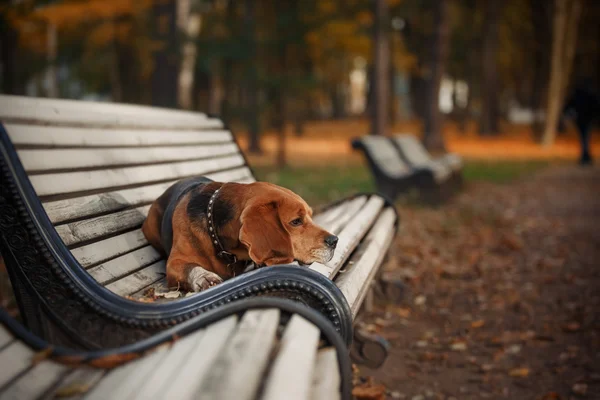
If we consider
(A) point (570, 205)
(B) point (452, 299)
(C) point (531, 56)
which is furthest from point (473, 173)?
(C) point (531, 56)

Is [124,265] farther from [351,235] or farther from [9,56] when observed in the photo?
[9,56]

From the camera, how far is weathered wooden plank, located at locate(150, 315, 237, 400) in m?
1.89

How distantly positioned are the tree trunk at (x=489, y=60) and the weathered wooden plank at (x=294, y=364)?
1336 inches

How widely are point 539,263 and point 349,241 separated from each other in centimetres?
427

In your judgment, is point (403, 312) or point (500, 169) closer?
point (403, 312)

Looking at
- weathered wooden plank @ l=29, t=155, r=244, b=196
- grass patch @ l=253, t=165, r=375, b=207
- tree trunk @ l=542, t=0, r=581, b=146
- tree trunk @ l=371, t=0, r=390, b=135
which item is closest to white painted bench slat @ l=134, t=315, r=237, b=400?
weathered wooden plank @ l=29, t=155, r=244, b=196

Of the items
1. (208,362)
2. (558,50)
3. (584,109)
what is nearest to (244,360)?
(208,362)

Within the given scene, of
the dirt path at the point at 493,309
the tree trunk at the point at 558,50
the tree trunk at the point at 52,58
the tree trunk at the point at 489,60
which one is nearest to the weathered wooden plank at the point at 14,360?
the dirt path at the point at 493,309

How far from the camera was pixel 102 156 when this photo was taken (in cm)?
392

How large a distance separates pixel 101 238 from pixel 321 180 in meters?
11.9

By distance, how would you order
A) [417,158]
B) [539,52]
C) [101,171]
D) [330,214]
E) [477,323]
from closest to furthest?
1. [101,171]
2. [330,214]
3. [477,323]
4. [417,158]
5. [539,52]

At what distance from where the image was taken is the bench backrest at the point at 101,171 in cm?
331

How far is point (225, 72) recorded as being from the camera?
77.3 ft

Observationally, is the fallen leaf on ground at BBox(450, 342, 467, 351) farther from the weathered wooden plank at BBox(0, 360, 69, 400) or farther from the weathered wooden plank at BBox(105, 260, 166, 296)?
the weathered wooden plank at BBox(0, 360, 69, 400)
